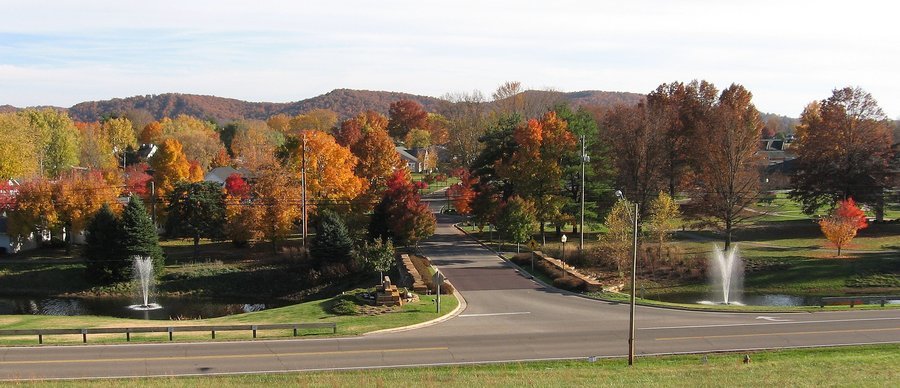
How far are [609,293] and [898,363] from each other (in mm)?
14265

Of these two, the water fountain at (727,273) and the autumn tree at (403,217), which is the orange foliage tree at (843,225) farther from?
the autumn tree at (403,217)

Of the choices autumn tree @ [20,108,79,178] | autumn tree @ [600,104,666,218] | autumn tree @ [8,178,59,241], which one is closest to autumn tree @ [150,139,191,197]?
autumn tree @ [8,178,59,241]

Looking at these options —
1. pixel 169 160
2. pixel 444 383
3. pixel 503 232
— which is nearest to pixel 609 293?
pixel 503 232

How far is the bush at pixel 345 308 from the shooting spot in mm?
32344

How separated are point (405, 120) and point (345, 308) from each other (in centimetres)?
12637

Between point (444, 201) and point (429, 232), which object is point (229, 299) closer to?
point (429, 232)

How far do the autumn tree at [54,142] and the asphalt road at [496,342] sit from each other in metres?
69.6

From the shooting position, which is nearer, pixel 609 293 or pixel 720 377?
pixel 720 377

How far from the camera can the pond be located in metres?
42.1

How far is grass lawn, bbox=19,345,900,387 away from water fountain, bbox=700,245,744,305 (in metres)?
19.8

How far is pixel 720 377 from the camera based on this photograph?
21734mm

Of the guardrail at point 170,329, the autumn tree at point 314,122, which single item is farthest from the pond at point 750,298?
the autumn tree at point 314,122

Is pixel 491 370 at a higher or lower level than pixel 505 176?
lower

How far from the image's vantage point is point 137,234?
168 feet
